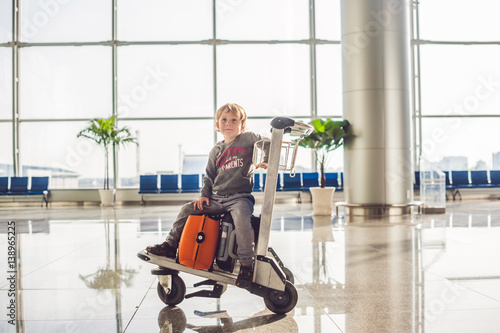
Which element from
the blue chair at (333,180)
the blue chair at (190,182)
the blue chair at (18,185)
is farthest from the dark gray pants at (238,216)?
the blue chair at (18,185)

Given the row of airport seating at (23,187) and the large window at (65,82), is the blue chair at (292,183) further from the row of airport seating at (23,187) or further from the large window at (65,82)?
the row of airport seating at (23,187)

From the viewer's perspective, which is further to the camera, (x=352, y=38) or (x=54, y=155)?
(x=54, y=155)

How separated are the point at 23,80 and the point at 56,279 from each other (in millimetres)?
12633

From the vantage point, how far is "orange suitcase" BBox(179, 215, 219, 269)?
2.40m

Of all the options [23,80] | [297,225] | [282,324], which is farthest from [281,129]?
[23,80]

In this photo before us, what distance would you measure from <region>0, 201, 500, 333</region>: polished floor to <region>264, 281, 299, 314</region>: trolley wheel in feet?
0.13

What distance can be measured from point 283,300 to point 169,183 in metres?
11.5

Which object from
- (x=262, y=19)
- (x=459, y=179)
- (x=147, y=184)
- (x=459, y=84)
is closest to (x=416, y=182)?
(x=459, y=179)

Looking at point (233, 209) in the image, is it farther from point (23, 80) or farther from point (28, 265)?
point (23, 80)

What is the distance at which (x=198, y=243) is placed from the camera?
2398 mm

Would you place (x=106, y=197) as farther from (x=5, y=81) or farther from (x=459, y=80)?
(x=459, y=80)

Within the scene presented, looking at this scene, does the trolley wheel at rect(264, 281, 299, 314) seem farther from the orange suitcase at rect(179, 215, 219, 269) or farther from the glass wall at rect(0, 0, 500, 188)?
the glass wall at rect(0, 0, 500, 188)

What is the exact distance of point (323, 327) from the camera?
7.02 ft

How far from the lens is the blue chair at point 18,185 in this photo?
13.4 meters
